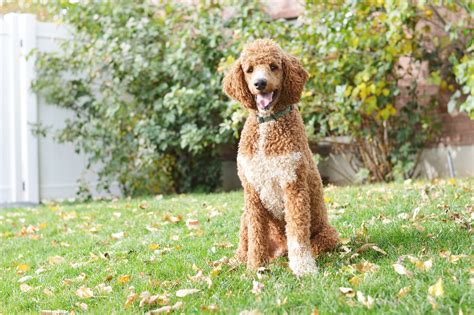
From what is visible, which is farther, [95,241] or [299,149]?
[95,241]

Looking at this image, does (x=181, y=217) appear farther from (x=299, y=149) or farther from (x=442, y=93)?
(x=442, y=93)

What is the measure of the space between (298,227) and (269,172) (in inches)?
13.2

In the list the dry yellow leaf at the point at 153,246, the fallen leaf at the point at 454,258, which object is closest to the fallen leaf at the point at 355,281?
the fallen leaf at the point at 454,258

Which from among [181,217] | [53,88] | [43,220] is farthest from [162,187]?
[181,217]

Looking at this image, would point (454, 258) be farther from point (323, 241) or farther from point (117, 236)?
point (117, 236)

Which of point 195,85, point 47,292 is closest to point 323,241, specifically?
point 47,292

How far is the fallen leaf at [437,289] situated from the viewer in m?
2.53

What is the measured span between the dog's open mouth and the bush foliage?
4340 millimetres

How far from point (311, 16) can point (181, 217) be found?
3477 millimetres

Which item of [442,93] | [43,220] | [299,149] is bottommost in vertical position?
[43,220]

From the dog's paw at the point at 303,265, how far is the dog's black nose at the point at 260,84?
92 centimetres

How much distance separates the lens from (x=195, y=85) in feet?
29.1

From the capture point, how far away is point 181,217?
5465mm

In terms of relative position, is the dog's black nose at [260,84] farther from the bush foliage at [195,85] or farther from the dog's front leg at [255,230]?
the bush foliage at [195,85]
